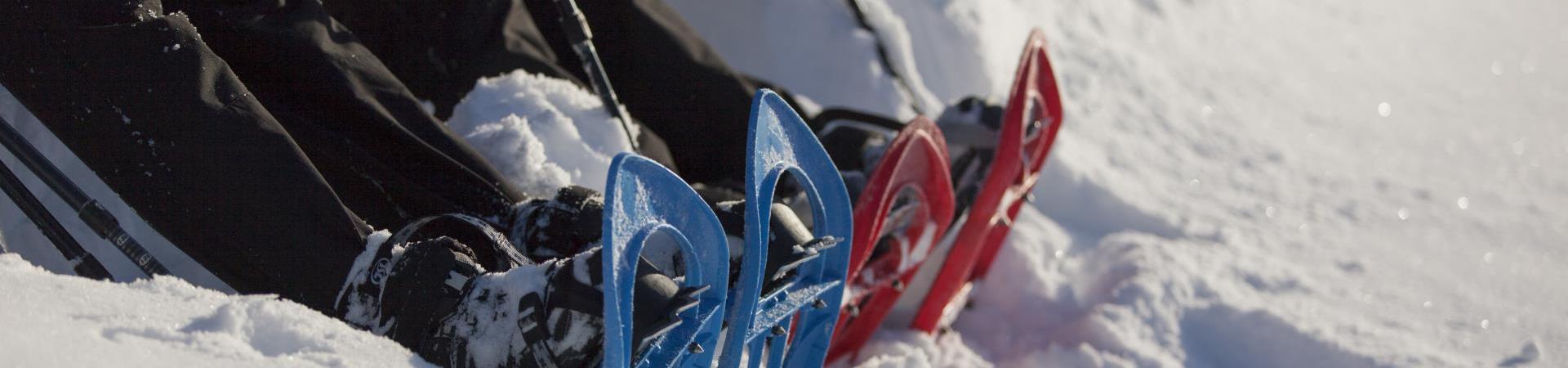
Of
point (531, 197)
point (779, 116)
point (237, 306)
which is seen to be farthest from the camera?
point (531, 197)

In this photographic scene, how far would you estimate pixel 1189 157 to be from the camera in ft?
11.8

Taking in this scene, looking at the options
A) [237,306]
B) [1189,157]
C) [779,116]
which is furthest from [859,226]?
[1189,157]

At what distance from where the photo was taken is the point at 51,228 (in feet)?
4.51

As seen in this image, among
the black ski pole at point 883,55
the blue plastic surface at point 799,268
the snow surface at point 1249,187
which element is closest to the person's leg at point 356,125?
the blue plastic surface at point 799,268

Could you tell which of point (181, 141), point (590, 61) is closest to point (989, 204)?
point (590, 61)

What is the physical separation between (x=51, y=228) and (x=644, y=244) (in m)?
0.67

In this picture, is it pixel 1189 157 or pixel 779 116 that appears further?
pixel 1189 157

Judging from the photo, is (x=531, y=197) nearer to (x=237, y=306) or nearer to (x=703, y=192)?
(x=703, y=192)

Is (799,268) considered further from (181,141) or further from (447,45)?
(447,45)

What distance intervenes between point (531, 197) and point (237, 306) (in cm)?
55

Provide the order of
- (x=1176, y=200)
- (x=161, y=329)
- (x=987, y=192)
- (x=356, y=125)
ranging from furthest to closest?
(x=1176, y=200)
(x=987, y=192)
(x=356, y=125)
(x=161, y=329)

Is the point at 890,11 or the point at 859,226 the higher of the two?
the point at 890,11

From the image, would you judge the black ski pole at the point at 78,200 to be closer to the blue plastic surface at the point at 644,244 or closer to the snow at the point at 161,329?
the snow at the point at 161,329

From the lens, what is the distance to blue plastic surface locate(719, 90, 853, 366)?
1.33m
